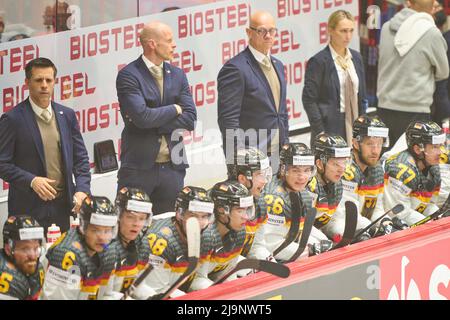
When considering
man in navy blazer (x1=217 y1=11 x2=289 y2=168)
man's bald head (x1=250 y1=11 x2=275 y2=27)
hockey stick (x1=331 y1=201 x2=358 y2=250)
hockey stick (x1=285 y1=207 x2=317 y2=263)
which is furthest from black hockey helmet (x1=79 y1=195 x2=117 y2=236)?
man's bald head (x1=250 y1=11 x2=275 y2=27)

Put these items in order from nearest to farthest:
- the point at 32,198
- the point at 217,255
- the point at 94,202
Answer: the point at 94,202, the point at 217,255, the point at 32,198

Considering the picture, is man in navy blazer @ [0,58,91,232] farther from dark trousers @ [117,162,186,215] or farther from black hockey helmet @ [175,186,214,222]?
black hockey helmet @ [175,186,214,222]

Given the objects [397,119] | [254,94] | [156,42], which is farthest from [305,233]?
[397,119]

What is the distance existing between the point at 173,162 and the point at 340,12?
2.04 meters

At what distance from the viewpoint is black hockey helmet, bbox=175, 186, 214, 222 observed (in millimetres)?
6391

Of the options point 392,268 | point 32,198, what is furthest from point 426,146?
point 32,198

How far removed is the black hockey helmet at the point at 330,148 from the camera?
7648 mm

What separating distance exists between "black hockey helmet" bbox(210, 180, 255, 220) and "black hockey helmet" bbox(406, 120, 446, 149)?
1.80m

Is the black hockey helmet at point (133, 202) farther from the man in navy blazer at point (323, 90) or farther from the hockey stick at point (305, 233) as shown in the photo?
the man in navy blazer at point (323, 90)

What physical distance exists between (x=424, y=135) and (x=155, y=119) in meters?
1.65

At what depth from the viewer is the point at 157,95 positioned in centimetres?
813

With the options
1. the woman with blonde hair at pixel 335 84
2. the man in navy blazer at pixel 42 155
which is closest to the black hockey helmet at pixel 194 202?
the man in navy blazer at pixel 42 155
